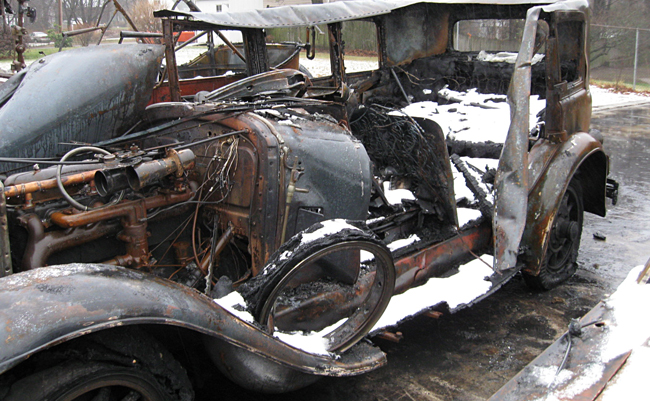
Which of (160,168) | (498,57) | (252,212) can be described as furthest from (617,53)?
(160,168)

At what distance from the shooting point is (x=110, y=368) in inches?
69.9

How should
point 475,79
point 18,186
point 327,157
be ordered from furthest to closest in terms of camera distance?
point 475,79, point 327,157, point 18,186

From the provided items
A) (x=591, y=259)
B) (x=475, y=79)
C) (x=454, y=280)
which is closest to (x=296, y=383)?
(x=454, y=280)

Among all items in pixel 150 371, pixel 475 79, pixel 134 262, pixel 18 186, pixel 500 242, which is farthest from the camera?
pixel 475 79

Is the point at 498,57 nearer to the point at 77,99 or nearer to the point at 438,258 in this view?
the point at 438,258

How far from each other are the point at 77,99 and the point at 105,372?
1.78 meters

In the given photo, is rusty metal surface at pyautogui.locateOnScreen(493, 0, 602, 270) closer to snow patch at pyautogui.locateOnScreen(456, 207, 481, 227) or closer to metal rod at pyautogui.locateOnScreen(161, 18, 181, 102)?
snow patch at pyautogui.locateOnScreen(456, 207, 481, 227)

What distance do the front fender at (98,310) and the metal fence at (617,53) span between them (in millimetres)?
19785

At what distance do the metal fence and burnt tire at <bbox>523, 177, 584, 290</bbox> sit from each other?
55.2 feet

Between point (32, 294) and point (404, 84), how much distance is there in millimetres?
4328

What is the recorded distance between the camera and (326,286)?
2.81 metres

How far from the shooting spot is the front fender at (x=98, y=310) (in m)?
1.58

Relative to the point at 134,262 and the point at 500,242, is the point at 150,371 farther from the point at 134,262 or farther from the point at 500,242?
the point at 500,242

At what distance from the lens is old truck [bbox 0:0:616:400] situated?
185 cm
